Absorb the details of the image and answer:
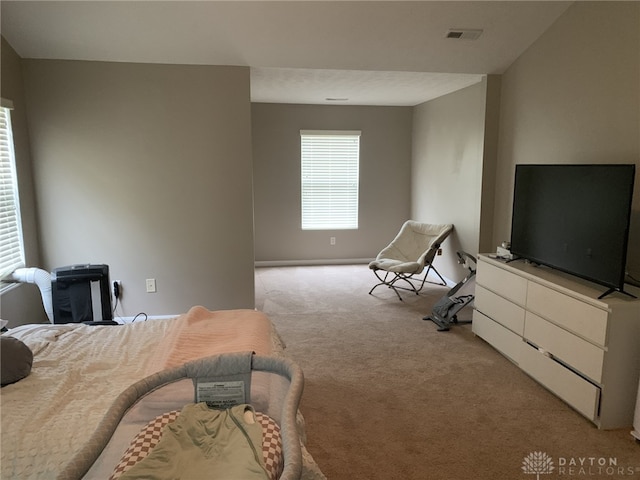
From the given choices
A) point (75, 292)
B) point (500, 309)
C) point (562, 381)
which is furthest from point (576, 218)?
point (75, 292)

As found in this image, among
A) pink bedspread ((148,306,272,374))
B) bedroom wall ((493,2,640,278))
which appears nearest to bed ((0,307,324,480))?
pink bedspread ((148,306,272,374))

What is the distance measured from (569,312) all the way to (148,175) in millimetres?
3386

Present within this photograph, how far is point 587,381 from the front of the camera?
8.20 feet

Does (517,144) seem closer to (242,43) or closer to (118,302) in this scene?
(242,43)

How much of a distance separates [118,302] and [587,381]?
12.0ft

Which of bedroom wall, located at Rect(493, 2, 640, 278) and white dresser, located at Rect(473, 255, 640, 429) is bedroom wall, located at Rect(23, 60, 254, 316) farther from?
bedroom wall, located at Rect(493, 2, 640, 278)

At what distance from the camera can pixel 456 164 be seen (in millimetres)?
5062

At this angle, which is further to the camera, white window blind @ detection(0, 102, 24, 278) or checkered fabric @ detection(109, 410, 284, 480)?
white window blind @ detection(0, 102, 24, 278)

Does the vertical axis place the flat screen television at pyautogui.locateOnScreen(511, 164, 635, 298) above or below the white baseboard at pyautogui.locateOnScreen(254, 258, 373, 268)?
above

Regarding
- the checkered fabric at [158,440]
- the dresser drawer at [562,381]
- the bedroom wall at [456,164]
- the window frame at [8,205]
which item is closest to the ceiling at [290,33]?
the bedroom wall at [456,164]

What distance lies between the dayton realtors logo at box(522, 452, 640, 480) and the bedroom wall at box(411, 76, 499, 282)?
244 centimetres

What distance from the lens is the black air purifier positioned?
3.25m

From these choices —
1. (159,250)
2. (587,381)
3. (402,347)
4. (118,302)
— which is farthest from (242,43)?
(587,381)

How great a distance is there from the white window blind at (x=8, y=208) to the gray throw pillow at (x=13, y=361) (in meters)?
1.76
